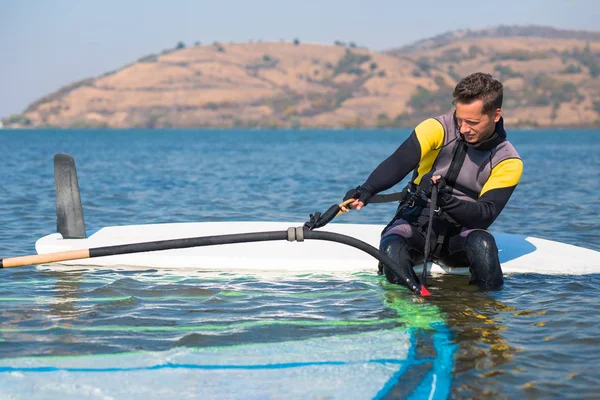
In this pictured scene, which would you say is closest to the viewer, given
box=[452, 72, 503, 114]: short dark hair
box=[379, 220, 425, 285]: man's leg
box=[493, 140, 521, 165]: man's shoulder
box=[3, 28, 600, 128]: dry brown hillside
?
Result: box=[452, 72, 503, 114]: short dark hair

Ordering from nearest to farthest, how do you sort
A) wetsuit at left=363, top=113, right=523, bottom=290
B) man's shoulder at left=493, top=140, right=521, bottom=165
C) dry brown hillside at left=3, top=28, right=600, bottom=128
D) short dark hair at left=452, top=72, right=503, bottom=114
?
1. short dark hair at left=452, top=72, right=503, bottom=114
2. wetsuit at left=363, top=113, right=523, bottom=290
3. man's shoulder at left=493, top=140, right=521, bottom=165
4. dry brown hillside at left=3, top=28, right=600, bottom=128

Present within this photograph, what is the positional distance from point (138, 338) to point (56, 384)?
95 centimetres

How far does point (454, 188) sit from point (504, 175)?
1.41 ft

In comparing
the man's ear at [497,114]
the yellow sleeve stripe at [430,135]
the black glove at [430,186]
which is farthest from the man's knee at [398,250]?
the man's ear at [497,114]

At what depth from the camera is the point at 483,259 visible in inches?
249

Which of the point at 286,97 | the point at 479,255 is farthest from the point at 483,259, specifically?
the point at 286,97

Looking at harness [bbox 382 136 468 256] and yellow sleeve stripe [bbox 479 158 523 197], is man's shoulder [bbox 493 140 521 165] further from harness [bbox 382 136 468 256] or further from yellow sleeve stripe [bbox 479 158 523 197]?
harness [bbox 382 136 468 256]

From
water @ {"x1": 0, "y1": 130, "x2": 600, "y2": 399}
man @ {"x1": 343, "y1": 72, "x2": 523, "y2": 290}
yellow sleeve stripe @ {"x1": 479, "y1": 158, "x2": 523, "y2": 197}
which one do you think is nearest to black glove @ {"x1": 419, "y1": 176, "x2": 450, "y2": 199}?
man @ {"x1": 343, "y1": 72, "x2": 523, "y2": 290}

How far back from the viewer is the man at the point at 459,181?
5855 millimetres

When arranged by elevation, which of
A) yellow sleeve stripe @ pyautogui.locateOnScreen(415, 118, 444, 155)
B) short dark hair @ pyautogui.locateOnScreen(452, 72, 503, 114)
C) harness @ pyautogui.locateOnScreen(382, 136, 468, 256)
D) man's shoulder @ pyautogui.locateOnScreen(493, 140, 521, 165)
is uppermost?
short dark hair @ pyautogui.locateOnScreen(452, 72, 503, 114)

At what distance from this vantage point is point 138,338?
5512mm

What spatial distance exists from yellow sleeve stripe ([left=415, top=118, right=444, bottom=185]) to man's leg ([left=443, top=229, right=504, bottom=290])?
67cm

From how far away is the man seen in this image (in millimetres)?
5855

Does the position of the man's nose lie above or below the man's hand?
above
